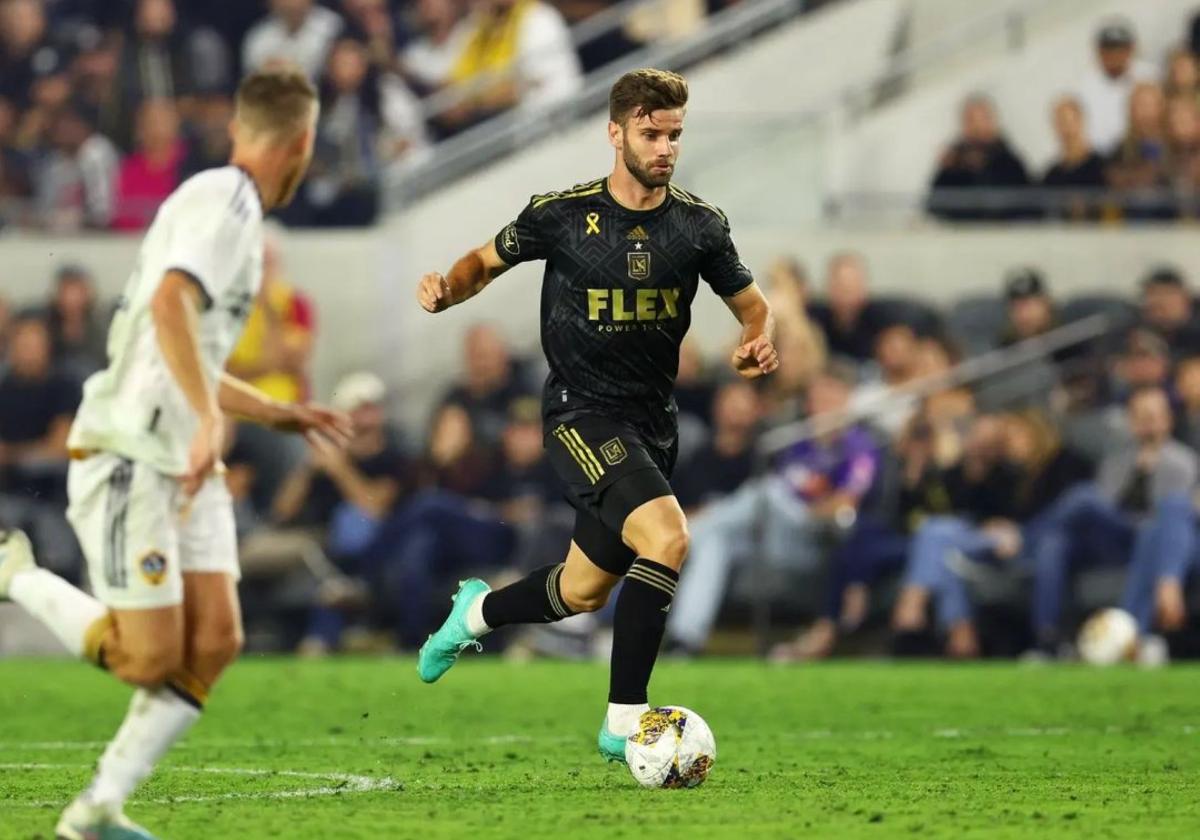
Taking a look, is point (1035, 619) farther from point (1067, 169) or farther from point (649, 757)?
point (649, 757)

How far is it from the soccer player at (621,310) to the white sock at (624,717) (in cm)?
5

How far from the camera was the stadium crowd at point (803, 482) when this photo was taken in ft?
50.5

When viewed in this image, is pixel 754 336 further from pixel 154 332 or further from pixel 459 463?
pixel 459 463

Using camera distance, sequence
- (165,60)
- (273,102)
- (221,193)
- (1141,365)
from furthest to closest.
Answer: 1. (165,60)
2. (1141,365)
3. (273,102)
4. (221,193)

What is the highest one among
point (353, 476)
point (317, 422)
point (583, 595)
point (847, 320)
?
point (847, 320)

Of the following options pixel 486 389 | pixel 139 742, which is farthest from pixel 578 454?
pixel 486 389

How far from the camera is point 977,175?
59.9 feet

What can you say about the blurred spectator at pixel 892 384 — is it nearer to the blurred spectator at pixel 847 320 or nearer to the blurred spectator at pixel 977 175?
the blurred spectator at pixel 847 320

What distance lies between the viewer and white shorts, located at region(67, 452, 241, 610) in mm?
6090

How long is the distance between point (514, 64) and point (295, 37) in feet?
6.39

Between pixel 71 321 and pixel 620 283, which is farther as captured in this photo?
pixel 71 321

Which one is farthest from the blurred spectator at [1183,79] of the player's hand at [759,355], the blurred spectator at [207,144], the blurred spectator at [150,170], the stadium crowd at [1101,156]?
the player's hand at [759,355]

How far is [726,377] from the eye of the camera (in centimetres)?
1697

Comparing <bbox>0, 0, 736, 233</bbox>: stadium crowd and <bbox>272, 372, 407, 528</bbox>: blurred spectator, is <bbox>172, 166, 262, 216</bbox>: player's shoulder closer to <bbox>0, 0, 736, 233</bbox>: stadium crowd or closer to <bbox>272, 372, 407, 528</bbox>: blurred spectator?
<bbox>272, 372, 407, 528</bbox>: blurred spectator
